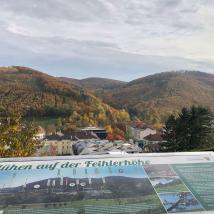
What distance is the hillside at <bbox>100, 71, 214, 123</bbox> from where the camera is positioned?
101m

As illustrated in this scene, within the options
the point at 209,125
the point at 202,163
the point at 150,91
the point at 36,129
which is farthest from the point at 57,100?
the point at 202,163

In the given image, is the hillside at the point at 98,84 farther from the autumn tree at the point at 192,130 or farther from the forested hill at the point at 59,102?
the autumn tree at the point at 192,130

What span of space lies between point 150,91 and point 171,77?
25874mm

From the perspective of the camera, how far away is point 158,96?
420 ft

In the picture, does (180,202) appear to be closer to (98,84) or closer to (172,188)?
(172,188)

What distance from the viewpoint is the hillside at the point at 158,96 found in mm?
101438

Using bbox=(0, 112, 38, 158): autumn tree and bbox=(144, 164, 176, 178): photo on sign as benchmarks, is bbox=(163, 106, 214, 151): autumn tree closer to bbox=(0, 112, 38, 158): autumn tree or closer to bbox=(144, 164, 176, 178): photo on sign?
bbox=(0, 112, 38, 158): autumn tree

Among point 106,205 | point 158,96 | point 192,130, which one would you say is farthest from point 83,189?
point 158,96

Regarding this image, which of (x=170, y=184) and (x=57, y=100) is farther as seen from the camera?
(x=57, y=100)

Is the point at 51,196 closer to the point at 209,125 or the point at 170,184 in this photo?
the point at 170,184

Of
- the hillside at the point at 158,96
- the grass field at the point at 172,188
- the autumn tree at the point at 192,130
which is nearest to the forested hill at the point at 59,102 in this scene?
the hillside at the point at 158,96

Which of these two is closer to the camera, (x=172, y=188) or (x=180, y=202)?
(x=180, y=202)

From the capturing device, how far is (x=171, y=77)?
158 m

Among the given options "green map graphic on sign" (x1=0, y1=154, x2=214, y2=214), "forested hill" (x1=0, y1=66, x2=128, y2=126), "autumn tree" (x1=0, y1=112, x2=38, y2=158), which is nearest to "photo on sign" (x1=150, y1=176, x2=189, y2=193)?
"green map graphic on sign" (x1=0, y1=154, x2=214, y2=214)
